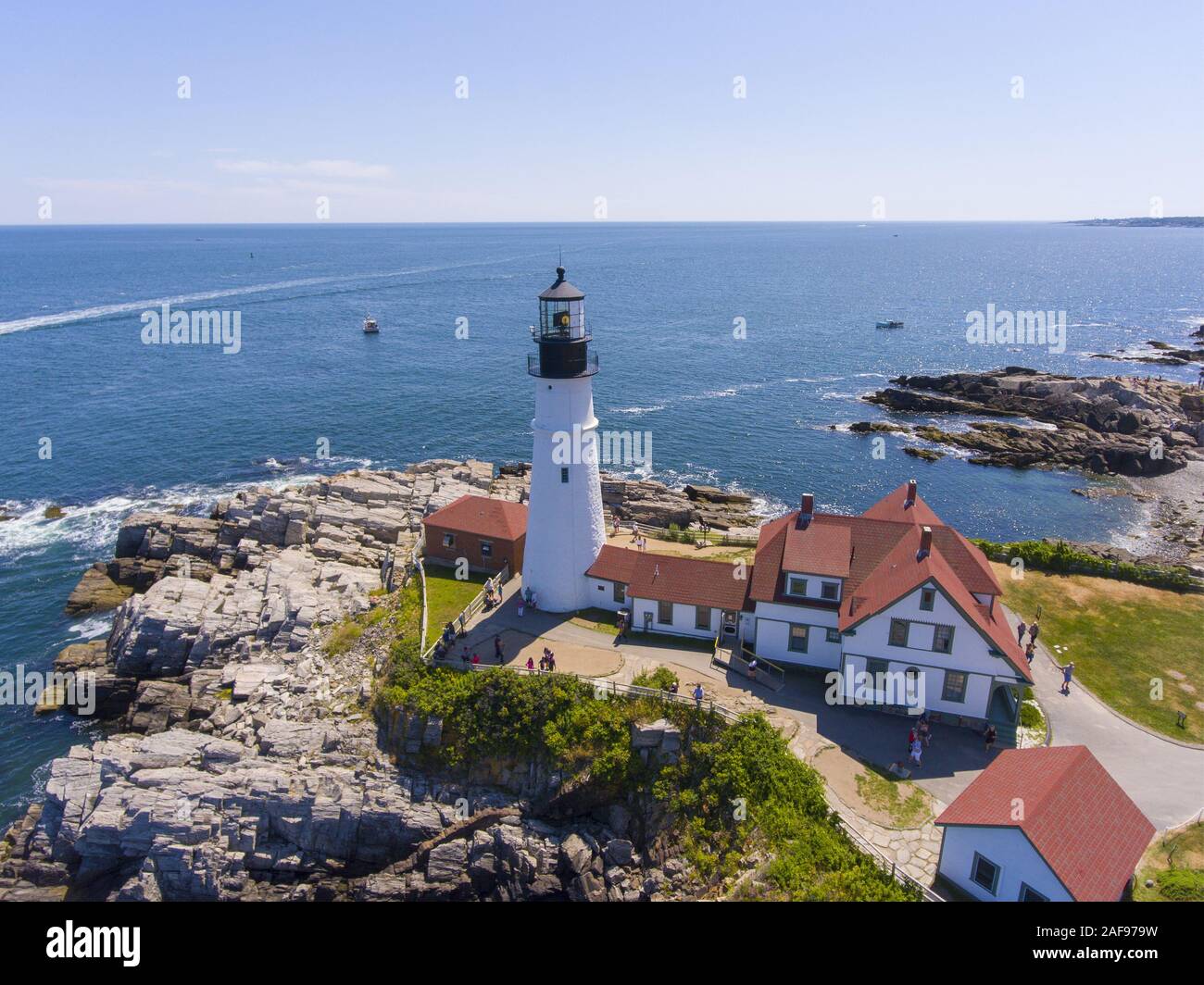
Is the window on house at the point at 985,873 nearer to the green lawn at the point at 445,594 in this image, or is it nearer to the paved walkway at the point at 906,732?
the paved walkway at the point at 906,732

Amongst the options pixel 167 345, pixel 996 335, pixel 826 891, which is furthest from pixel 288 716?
pixel 996 335

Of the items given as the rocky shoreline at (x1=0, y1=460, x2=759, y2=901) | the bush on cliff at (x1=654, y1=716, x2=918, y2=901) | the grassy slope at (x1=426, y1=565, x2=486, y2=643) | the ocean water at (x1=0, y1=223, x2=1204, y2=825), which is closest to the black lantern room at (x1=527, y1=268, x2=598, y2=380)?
the grassy slope at (x1=426, y1=565, x2=486, y2=643)

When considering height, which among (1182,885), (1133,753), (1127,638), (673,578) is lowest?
(1182,885)

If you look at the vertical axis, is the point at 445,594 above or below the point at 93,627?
above

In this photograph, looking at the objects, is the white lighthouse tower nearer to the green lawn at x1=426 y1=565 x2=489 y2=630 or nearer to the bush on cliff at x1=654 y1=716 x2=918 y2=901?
the green lawn at x1=426 y1=565 x2=489 y2=630

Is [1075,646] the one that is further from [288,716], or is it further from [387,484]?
[387,484]

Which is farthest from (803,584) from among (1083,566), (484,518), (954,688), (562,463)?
(1083,566)

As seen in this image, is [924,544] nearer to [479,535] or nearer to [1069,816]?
[1069,816]
